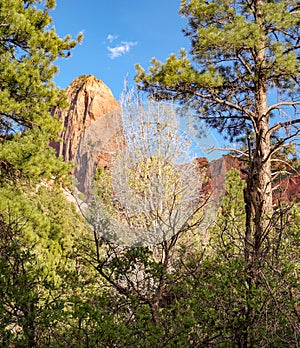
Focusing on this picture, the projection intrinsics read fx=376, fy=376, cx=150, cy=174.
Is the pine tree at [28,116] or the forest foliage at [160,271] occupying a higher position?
the pine tree at [28,116]

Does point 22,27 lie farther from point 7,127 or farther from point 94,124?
point 94,124

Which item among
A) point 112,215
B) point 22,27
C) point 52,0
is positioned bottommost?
point 112,215

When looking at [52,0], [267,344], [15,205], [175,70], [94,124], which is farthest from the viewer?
[52,0]

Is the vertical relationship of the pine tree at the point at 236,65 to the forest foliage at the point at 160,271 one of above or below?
above

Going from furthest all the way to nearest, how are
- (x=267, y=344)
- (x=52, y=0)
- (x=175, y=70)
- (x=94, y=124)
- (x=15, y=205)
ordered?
(x=52, y=0)
(x=175, y=70)
(x=15, y=205)
(x=94, y=124)
(x=267, y=344)

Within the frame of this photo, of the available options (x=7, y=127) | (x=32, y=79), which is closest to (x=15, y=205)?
(x=7, y=127)

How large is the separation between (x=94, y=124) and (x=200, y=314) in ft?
4.30

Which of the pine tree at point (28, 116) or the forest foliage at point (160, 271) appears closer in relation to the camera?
the forest foliage at point (160, 271)

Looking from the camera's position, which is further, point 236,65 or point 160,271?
point 236,65

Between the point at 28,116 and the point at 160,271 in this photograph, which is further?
the point at 28,116

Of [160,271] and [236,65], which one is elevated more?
[236,65]

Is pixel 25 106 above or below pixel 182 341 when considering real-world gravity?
above

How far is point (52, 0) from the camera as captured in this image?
305 inches

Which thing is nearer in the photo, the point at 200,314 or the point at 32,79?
the point at 200,314
